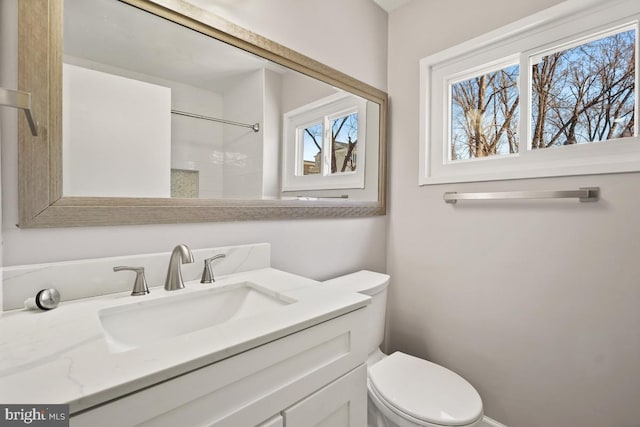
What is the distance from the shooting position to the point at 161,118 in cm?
92

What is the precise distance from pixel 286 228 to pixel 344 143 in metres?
0.61

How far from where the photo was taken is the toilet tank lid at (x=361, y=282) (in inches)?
51.3

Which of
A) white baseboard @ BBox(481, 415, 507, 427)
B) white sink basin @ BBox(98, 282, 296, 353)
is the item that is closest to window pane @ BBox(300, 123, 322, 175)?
white sink basin @ BBox(98, 282, 296, 353)

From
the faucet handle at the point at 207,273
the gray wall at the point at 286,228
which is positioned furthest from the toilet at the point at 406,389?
the faucet handle at the point at 207,273

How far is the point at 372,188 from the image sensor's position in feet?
5.43

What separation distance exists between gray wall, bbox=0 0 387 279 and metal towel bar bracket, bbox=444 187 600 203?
0.49 m

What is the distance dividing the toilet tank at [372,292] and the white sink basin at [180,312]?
48 centimetres

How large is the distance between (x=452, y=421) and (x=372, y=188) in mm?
1101

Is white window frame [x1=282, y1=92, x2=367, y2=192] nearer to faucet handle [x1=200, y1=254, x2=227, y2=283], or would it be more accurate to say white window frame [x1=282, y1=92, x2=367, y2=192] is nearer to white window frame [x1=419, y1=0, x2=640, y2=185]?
white window frame [x1=419, y1=0, x2=640, y2=185]

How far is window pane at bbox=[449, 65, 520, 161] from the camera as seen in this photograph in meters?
1.39

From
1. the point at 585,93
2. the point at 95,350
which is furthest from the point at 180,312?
the point at 585,93

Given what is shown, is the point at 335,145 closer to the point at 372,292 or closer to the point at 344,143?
the point at 344,143

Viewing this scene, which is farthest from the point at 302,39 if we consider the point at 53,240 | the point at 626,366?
the point at 626,366

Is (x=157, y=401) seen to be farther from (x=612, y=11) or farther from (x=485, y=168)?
(x=612, y=11)
